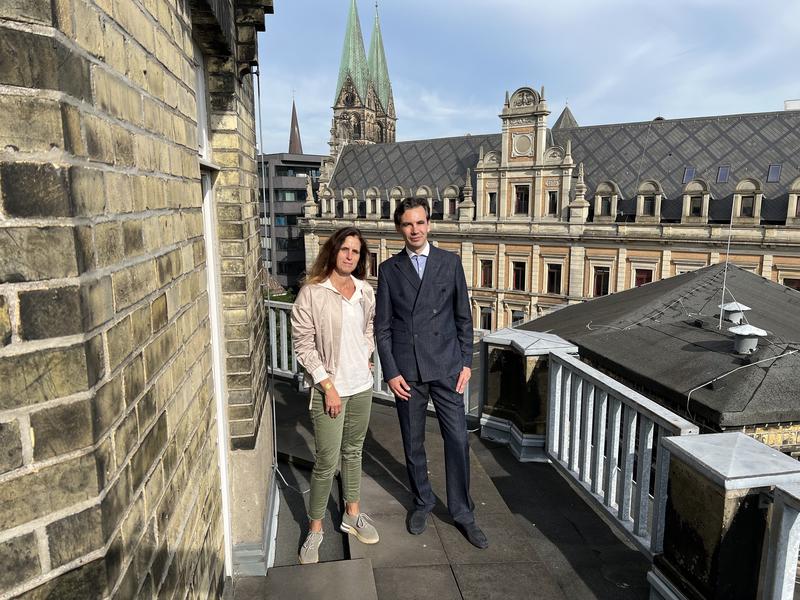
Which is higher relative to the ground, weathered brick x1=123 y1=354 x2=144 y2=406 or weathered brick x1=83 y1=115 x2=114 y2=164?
weathered brick x1=83 y1=115 x2=114 y2=164

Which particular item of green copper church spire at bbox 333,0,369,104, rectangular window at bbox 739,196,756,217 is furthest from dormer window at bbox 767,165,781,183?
green copper church spire at bbox 333,0,369,104

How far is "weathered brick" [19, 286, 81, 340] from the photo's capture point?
0.97 m

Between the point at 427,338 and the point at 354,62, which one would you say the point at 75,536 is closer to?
the point at 427,338

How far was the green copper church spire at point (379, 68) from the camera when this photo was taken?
6644 cm

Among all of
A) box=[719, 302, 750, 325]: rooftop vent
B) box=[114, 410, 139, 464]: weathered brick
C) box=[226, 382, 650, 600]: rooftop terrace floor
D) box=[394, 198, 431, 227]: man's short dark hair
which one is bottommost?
box=[226, 382, 650, 600]: rooftop terrace floor

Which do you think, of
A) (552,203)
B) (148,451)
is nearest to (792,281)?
Result: (552,203)

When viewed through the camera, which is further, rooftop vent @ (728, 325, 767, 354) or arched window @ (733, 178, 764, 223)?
arched window @ (733, 178, 764, 223)

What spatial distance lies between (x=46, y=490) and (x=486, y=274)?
39.2 meters

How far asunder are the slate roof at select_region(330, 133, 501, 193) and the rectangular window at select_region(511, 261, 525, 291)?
23.3 feet

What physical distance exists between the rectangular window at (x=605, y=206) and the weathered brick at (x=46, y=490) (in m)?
37.0

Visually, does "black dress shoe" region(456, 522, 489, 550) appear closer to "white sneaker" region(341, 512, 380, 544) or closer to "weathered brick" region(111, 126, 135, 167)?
"white sneaker" region(341, 512, 380, 544)

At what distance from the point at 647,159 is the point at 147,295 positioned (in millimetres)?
39322

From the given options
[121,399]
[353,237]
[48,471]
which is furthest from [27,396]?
[353,237]

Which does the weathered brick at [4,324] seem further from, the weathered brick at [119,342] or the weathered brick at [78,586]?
the weathered brick at [78,586]
